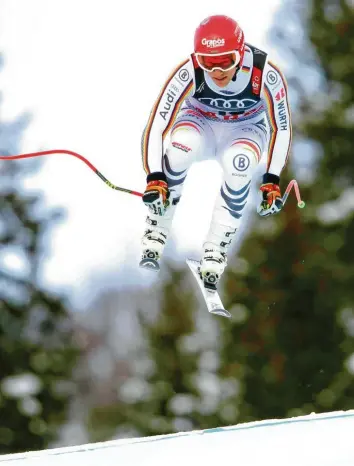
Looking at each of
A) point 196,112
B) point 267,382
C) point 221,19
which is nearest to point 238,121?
point 196,112

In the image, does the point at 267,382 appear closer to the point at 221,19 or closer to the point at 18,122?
the point at 18,122

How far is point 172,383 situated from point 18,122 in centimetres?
417

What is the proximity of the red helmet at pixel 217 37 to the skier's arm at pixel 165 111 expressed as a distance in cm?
21

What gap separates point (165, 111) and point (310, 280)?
19.8ft

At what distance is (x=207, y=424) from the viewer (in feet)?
35.3

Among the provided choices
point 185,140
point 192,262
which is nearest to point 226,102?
point 185,140

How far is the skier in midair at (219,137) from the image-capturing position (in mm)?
4207

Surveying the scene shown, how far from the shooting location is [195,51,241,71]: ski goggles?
4086 mm

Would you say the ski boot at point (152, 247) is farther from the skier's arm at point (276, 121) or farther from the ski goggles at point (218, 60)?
the ski goggles at point (218, 60)

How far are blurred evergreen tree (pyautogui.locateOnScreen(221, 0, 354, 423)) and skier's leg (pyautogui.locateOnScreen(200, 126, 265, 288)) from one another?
4.82m

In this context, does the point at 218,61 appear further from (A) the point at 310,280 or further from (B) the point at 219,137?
(A) the point at 310,280

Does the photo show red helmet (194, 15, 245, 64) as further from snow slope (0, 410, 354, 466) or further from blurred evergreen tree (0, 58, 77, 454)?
blurred evergreen tree (0, 58, 77, 454)

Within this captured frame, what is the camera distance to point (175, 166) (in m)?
4.25

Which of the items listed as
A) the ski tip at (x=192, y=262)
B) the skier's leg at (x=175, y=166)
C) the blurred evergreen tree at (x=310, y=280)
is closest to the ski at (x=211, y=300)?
the ski tip at (x=192, y=262)
